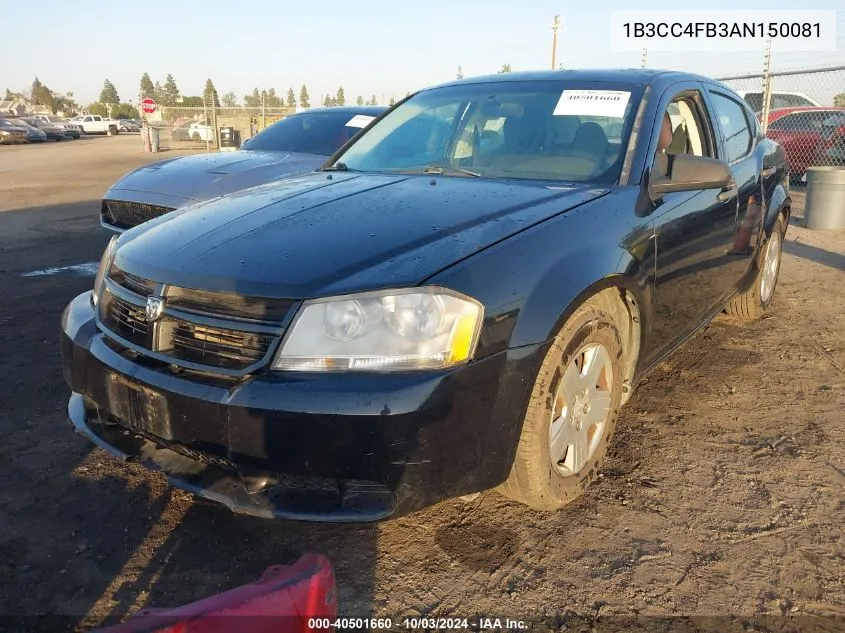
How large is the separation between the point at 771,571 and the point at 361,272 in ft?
5.44

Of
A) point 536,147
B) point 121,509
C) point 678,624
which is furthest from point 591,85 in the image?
point 121,509

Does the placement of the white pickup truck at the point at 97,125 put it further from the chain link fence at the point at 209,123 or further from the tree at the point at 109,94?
the tree at the point at 109,94

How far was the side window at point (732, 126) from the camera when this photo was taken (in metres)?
3.93

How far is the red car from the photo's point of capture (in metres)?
12.1

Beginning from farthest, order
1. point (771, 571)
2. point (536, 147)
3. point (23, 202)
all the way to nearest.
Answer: point (23, 202) < point (536, 147) < point (771, 571)

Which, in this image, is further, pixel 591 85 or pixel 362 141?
pixel 362 141

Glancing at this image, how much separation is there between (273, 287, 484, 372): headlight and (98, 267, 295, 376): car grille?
0.26 ft

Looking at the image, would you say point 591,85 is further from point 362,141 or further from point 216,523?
point 216,523

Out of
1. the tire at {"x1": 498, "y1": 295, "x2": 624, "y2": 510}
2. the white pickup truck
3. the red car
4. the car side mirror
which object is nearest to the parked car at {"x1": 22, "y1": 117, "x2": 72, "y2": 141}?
the white pickup truck

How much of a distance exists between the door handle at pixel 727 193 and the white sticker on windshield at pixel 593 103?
77cm

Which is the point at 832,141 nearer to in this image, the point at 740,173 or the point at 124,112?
the point at 740,173

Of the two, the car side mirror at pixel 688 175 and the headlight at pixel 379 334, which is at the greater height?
the car side mirror at pixel 688 175

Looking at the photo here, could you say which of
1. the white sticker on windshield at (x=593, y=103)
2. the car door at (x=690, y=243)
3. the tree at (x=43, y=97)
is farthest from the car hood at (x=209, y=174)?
the tree at (x=43, y=97)

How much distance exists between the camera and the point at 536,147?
317 centimetres
